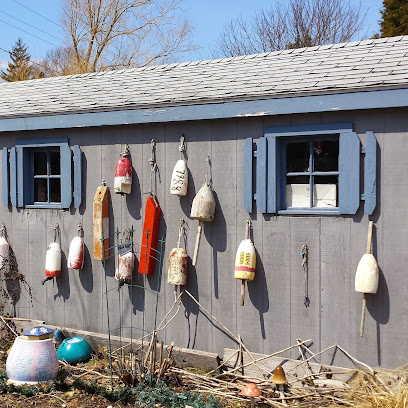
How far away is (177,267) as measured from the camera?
623 cm

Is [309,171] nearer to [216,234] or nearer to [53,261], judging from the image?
[216,234]

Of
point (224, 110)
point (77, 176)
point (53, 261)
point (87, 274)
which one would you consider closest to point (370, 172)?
point (224, 110)

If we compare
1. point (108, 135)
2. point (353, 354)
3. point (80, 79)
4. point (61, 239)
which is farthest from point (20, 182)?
point (353, 354)

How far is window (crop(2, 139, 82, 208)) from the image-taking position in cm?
714

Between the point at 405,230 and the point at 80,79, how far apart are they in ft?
18.3

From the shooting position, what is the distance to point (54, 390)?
5504 millimetres

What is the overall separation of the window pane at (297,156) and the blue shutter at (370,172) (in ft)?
2.22

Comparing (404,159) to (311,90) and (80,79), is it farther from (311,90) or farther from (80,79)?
(80,79)

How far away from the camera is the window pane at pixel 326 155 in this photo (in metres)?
5.65

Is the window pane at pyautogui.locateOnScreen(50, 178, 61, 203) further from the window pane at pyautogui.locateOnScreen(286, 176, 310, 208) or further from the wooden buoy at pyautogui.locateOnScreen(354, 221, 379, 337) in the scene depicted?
the wooden buoy at pyautogui.locateOnScreen(354, 221, 379, 337)

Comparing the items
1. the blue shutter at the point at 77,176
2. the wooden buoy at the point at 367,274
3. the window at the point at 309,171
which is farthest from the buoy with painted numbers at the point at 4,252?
the wooden buoy at the point at 367,274

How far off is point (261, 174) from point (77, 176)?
2.51m

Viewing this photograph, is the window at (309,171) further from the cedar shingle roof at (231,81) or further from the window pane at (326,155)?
the cedar shingle roof at (231,81)

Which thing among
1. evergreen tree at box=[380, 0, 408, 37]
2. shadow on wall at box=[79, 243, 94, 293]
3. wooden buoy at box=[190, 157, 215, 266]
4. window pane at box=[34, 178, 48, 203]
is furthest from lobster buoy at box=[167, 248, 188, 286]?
evergreen tree at box=[380, 0, 408, 37]
